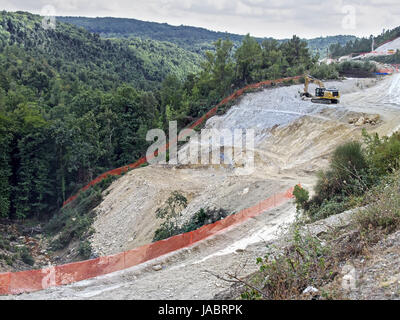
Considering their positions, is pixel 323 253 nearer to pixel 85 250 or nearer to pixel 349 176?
pixel 349 176

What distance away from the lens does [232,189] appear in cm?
2011

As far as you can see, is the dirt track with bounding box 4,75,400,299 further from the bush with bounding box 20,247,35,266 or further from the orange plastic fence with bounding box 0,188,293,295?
the bush with bounding box 20,247,35,266

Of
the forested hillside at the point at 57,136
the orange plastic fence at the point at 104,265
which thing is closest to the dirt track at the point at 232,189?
the orange plastic fence at the point at 104,265

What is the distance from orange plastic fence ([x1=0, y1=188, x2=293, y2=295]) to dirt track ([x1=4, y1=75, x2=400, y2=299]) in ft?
2.02

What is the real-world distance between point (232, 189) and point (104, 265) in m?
8.67

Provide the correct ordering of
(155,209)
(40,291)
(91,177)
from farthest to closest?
(91,177) < (155,209) < (40,291)

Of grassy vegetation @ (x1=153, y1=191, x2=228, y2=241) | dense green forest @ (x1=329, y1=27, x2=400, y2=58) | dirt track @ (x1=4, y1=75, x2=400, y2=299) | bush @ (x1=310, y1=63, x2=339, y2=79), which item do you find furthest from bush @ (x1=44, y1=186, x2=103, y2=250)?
dense green forest @ (x1=329, y1=27, x2=400, y2=58)

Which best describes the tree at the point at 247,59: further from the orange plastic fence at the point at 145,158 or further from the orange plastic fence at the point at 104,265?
the orange plastic fence at the point at 104,265

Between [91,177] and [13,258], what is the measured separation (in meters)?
15.1

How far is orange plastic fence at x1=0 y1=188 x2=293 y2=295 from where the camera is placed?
11266mm

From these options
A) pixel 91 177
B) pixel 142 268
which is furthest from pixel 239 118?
pixel 142 268
